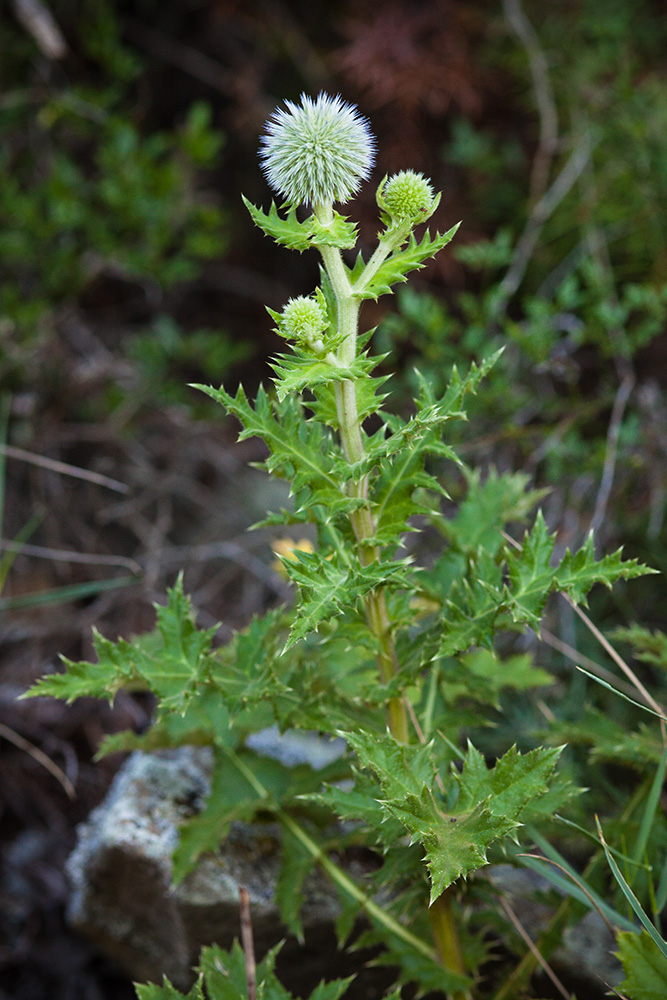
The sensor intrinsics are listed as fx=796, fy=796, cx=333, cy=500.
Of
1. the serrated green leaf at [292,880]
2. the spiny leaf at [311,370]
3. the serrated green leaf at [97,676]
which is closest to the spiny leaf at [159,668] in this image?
the serrated green leaf at [97,676]

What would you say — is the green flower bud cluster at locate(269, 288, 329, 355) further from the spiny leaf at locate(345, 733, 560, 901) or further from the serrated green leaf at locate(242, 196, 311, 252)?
the spiny leaf at locate(345, 733, 560, 901)

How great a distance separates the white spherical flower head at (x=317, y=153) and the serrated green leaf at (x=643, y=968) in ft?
4.65

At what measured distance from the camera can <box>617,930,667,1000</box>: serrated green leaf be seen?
55.9 inches

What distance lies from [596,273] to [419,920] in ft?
7.22

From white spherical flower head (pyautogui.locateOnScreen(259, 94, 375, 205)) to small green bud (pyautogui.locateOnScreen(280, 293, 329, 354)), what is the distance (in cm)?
18

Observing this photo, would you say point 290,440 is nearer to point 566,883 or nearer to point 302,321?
point 302,321

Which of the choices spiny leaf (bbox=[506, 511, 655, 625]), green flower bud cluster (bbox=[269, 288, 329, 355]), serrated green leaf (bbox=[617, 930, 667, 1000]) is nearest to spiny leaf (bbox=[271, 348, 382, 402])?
green flower bud cluster (bbox=[269, 288, 329, 355])

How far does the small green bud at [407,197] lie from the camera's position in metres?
1.32

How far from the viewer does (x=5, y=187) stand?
10.8 feet

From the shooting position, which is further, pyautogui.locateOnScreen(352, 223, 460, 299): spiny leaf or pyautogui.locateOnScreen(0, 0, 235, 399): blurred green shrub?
pyautogui.locateOnScreen(0, 0, 235, 399): blurred green shrub

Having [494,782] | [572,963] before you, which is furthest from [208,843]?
[572,963]

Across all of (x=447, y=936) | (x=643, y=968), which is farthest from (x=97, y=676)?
(x=643, y=968)

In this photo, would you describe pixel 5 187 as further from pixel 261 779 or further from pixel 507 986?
pixel 507 986

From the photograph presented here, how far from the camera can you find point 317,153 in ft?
4.32
